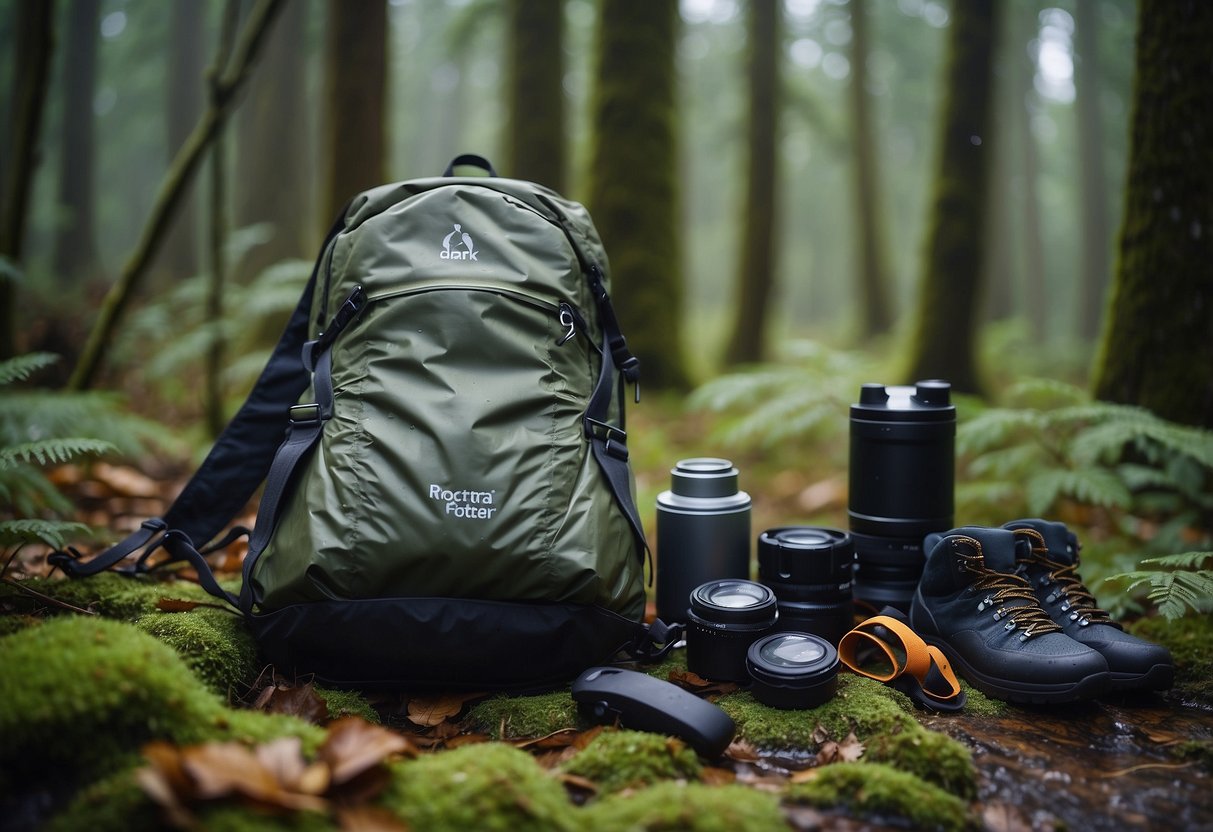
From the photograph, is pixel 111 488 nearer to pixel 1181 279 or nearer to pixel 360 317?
pixel 360 317

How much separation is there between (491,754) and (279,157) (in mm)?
12999

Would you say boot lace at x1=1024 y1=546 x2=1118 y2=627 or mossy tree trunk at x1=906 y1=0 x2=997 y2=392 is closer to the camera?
boot lace at x1=1024 y1=546 x2=1118 y2=627

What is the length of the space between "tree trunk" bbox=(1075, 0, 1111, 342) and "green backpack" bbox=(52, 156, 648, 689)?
1783cm

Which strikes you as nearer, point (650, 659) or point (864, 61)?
point (650, 659)

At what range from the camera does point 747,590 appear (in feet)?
9.09

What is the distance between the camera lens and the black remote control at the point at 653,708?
2.17 m

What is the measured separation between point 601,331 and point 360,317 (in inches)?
35.1

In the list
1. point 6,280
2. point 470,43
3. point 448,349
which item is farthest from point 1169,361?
point 470,43

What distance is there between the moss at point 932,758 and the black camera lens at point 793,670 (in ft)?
0.93

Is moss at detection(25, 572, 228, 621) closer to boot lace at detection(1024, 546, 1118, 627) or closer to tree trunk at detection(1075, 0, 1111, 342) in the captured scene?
boot lace at detection(1024, 546, 1118, 627)

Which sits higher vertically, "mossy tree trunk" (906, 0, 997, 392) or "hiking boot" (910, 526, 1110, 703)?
"mossy tree trunk" (906, 0, 997, 392)

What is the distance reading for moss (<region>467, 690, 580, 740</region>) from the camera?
2.40 meters

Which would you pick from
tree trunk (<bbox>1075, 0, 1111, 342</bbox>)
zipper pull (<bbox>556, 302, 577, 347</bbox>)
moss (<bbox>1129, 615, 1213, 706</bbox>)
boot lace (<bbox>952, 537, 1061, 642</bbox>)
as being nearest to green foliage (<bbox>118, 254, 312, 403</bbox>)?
zipper pull (<bbox>556, 302, 577, 347</bbox>)

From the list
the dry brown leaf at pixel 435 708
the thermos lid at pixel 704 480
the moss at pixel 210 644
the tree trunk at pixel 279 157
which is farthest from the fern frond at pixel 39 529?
the tree trunk at pixel 279 157
